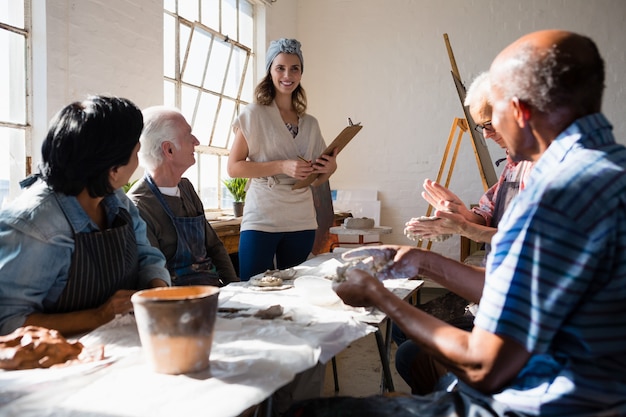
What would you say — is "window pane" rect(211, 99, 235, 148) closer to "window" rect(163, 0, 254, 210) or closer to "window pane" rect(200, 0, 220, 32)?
"window" rect(163, 0, 254, 210)

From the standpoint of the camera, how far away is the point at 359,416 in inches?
43.8

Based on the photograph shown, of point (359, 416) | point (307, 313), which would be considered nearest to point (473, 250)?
point (307, 313)

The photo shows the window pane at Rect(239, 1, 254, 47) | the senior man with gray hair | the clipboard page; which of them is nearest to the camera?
the senior man with gray hair

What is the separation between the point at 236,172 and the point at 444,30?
390 centimetres

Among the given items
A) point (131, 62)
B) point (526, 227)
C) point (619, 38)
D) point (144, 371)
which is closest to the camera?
point (526, 227)

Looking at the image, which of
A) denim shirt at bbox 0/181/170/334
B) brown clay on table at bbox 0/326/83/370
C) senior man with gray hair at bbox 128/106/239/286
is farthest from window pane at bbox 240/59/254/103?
brown clay on table at bbox 0/326/83/370

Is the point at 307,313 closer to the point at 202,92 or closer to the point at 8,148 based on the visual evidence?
the point at 8,148

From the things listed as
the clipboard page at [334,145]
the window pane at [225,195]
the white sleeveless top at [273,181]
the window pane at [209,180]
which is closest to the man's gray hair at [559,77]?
the clipboard page at [334,145]

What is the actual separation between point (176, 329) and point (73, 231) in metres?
0.58

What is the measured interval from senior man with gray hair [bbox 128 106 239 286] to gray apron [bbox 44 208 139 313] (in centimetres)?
52

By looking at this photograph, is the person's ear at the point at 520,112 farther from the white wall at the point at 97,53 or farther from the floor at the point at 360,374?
the white wall at the point at 97,53

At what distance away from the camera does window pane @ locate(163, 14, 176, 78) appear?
14.5ft

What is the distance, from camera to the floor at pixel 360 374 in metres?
3.15

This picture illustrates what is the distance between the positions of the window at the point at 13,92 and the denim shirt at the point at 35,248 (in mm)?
1988
